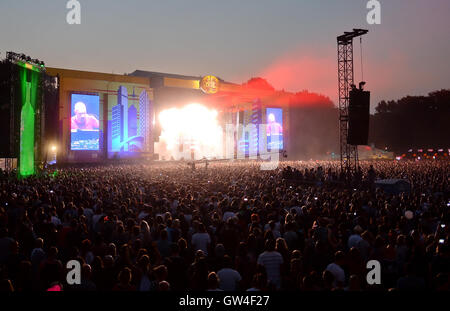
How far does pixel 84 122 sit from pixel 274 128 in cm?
3145

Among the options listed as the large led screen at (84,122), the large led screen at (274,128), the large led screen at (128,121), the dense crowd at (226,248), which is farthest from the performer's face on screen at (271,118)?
the dense crowd at (226,248)

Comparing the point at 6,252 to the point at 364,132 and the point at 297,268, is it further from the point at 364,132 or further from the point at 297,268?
the point at 364,132

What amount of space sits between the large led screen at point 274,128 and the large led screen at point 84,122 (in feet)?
92.3

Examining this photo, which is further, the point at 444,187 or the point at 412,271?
the point at 444,187

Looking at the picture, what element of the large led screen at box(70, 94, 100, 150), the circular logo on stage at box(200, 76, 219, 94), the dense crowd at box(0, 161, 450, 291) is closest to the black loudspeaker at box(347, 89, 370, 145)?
the dense crowd at box(0, 161, 450, 291)

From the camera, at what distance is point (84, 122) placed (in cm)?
5028

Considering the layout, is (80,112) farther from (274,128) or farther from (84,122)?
(274,128)

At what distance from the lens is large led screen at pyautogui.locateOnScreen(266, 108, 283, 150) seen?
64.8 metres

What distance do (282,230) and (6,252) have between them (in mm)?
5856

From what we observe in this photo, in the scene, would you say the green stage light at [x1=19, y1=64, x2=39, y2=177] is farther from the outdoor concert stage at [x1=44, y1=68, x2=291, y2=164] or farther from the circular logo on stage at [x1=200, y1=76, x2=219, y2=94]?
the circular logo on stage at [x1=200, y1=76, x2=219, y2=94]

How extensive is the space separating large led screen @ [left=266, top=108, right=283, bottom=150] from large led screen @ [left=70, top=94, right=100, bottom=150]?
28.1m

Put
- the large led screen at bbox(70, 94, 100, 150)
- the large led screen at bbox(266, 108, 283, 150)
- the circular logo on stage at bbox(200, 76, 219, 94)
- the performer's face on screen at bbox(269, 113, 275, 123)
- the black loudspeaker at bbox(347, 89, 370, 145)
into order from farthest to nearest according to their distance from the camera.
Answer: the performer's face on screen at bbox(269, 113, 275, 123) → the large led screen at bbox(266, 108, 283, 150) → the circular logo on stage at bbox(200, 76, 219, 94) → the large led screen at bbox(70, 94, 100, 150) → the black loudspeaker at bbox(347, 89, 370, 145)

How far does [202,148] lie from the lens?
66750mm
